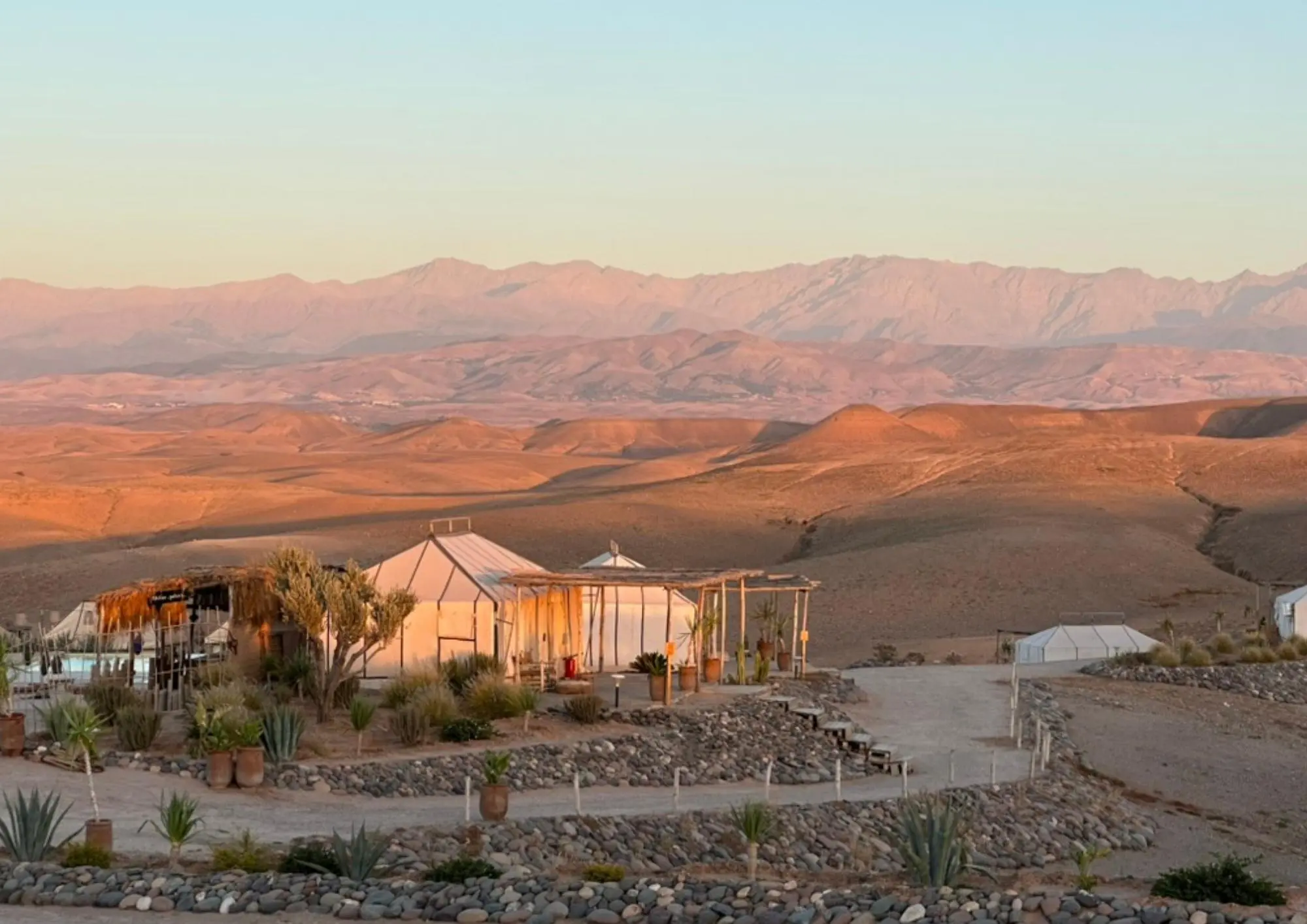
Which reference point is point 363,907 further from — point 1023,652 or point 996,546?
point 996,546

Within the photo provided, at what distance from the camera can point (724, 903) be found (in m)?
13.9

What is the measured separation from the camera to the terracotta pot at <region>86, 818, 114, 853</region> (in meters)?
16.4

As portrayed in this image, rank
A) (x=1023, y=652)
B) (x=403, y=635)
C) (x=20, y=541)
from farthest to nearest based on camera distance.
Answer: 1. (x=20, y=541)
2. (x=1023, y=652)
3. (x=403, y=635)

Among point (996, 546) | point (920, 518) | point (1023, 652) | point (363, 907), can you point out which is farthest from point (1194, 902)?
point (920, 518)

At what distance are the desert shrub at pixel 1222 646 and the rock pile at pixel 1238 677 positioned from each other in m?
2.09

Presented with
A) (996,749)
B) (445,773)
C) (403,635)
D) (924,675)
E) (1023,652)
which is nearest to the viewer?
(445,773)

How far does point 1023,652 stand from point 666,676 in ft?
58.7

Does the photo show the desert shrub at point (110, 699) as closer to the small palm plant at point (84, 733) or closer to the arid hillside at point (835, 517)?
the small palm plant at point (84, 733)

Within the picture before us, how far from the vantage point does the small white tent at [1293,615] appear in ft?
147

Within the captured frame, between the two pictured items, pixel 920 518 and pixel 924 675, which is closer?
pixel 924 675

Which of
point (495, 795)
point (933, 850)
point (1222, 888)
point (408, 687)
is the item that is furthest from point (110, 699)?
point (1222, 888)

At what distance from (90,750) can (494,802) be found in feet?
17.4

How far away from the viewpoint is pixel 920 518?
6994 cm

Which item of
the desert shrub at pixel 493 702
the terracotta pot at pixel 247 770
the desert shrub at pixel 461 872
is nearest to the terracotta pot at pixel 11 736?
the terracotta pot at pixel 247 770
